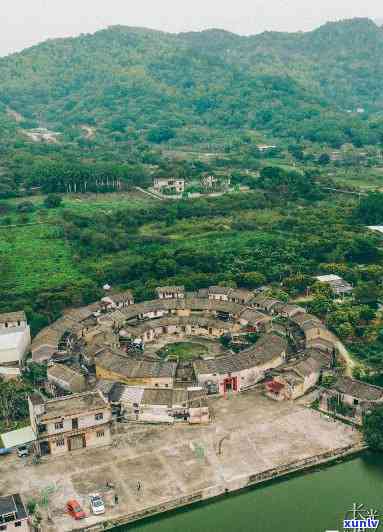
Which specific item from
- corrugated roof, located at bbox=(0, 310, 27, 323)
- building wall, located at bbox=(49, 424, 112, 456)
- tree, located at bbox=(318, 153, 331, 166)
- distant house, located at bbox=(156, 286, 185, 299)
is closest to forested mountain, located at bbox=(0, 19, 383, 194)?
tree, located at bbox=(318, 153, 331, 166)

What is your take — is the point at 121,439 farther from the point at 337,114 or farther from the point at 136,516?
the point at 337,114

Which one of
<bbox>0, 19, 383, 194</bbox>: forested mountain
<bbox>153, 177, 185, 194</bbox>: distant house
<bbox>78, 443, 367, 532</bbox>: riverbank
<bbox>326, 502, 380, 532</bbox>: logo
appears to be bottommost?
<bbox>326, 502, 380, 532</bbox>: logo

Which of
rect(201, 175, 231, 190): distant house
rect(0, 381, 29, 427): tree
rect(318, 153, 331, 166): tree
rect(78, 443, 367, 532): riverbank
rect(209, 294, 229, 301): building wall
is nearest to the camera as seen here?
rect(78, 443, 367, 532): riverbank

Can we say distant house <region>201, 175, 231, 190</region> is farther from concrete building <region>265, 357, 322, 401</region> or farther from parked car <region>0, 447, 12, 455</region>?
parked car <region>0, 447, 12, 455</region>

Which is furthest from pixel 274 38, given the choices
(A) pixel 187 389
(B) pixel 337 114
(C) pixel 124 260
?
(A) pixel 187 389

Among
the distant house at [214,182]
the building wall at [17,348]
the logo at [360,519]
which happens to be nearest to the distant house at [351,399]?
the logo at [360,519]

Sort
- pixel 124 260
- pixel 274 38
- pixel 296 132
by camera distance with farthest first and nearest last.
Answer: pixel 274 38 < pixel 296 132 < pixel 124 260

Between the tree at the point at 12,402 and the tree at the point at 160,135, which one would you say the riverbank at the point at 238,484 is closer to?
the tree at the point at 12,402
